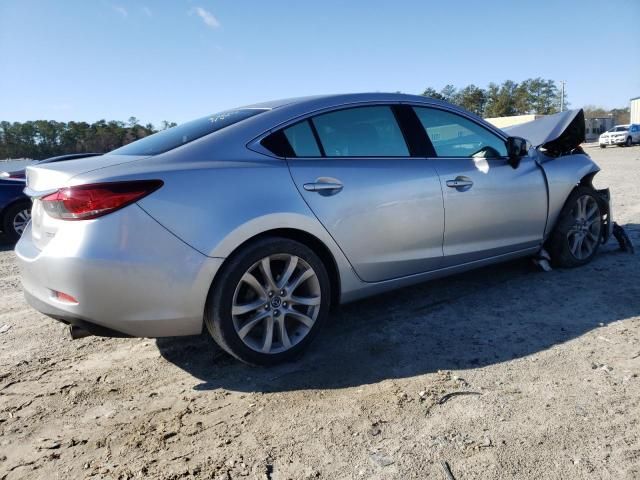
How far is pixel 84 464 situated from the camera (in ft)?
6.65

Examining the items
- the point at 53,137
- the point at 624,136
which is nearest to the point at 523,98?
the point at 624,136

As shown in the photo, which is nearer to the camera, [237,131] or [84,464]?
[84,464]

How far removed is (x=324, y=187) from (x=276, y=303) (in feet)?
2.46

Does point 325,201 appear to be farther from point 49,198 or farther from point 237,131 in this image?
point 49,198

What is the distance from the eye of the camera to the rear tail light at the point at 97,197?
2311 mm

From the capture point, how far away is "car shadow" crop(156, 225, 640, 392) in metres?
2.73

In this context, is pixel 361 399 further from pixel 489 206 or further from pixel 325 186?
pixel 489 206

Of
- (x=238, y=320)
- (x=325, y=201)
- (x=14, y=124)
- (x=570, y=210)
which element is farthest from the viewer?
(x=14, y=124)

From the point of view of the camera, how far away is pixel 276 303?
276 centimetres

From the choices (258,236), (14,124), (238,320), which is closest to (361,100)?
(258,236)

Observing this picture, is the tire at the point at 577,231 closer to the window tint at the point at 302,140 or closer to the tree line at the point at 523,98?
the window tint at the point at 302,140

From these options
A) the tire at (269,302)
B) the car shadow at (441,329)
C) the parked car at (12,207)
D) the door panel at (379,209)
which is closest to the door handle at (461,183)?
the door panel at (379,209)

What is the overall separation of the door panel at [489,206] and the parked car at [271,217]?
0.01 meters

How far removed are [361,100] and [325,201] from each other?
92 cm
